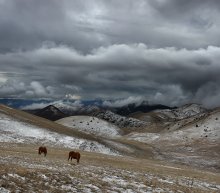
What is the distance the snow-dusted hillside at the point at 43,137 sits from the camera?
92.1 m

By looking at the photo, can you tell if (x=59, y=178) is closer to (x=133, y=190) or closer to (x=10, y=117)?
(x=133, y=190)

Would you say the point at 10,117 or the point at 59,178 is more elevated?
the point at 10,117

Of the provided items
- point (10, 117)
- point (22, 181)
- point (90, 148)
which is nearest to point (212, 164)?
point (90, 148)

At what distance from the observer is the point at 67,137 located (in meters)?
98.5

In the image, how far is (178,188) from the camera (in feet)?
100

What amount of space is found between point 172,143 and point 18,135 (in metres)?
115

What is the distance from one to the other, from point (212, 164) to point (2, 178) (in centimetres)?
9604

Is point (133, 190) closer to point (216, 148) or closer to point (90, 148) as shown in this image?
point (90, 148)

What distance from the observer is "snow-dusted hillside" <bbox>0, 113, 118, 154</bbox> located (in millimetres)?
92113

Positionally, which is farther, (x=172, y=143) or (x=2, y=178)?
(x=172, y=143)

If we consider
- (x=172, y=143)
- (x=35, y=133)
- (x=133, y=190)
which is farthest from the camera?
(x=172, y=143)

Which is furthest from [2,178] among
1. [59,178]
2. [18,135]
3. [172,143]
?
[172,143]

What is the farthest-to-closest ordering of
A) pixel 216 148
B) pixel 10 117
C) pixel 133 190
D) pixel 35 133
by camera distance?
1. pixel 216 148
2. pixel 10 117
3. pixel 35 133
4. pixel 133 190

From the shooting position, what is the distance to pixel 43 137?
3780 inches
